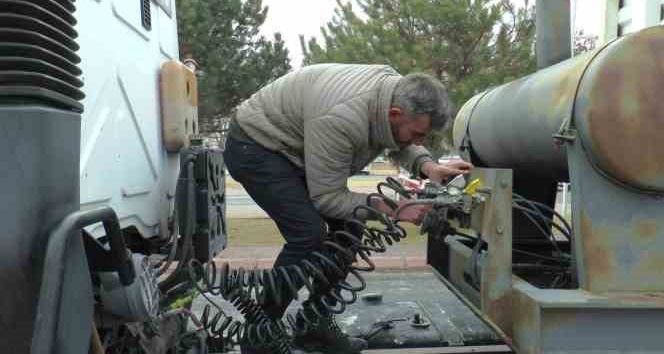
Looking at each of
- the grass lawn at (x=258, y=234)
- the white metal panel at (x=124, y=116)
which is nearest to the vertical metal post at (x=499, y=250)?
the white metal panel at (x=124, y=116)

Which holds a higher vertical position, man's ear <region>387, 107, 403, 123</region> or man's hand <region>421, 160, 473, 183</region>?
man's ear <region>387, 107, 403, 123</region>

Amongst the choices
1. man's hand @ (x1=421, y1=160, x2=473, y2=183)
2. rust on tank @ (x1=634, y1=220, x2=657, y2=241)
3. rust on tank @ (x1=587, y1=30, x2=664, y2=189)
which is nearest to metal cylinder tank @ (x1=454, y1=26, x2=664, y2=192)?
rust on tank @ (x1=587, y1=30, x2=664, y2=189)

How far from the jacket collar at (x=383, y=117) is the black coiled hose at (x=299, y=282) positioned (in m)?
0.32

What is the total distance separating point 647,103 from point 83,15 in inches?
75.6

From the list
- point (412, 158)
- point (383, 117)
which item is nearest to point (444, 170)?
point (412, 158)

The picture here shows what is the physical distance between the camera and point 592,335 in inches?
88.1

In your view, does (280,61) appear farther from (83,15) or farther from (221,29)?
(83,15)

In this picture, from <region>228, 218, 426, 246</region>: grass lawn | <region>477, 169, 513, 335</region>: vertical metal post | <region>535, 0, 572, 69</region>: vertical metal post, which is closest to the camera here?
<region>477, 169, 513, 335</region>: vertical metal post

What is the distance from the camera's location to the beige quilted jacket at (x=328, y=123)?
2979mm

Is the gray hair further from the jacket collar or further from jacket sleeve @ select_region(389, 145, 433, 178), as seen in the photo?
jacket sleeve @ select_region(389, 145, 433, 178)

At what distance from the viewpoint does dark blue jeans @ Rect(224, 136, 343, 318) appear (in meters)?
3.10

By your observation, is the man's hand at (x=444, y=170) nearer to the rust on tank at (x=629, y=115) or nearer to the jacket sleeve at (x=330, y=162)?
the jacket sleeve at (x=330, y=162)

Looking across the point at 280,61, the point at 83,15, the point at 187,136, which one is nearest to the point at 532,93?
the point at 187,136

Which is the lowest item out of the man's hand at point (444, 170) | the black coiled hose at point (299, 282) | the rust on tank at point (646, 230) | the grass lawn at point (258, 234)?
the grass lawn at point (258, 234)
